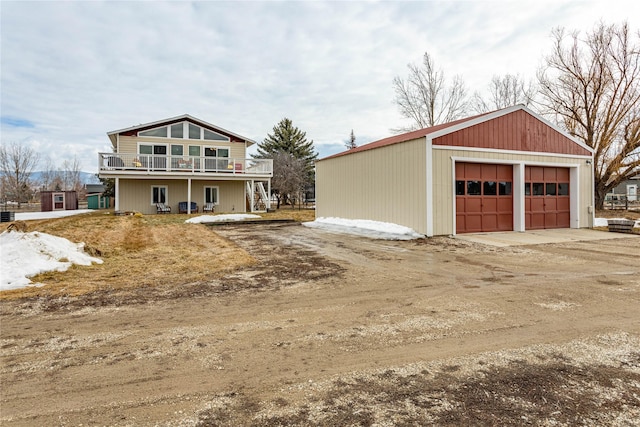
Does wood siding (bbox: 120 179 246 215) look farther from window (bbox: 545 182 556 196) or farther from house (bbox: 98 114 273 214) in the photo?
window (bbox: 545 182 556 196)

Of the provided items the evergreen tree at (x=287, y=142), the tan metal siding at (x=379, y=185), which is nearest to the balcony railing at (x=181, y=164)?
the tan metal siding at (x=379, y=185)

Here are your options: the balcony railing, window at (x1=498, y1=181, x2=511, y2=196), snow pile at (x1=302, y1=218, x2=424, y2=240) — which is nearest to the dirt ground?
snow pile at (x1=302, y1=218, x2=424, y2=240)

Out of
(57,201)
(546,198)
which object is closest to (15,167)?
(57,201)

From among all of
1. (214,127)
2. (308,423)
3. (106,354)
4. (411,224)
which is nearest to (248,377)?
(308,423)

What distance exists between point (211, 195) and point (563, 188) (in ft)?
65.1

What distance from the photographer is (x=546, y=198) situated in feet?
46.9

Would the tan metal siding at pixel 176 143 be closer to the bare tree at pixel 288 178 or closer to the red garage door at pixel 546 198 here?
the bare tree at pixel 288 178

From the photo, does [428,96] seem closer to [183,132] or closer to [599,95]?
[599,95]

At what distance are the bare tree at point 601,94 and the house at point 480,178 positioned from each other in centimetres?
892

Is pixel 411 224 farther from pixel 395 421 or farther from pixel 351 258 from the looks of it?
pixel 395 421

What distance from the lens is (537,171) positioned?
14062 mm

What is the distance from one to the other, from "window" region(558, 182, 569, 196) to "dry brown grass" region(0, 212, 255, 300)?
13.3 m

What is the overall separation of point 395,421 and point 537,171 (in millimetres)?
14764

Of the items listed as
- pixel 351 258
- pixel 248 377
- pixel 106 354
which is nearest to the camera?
pixel 248 377
